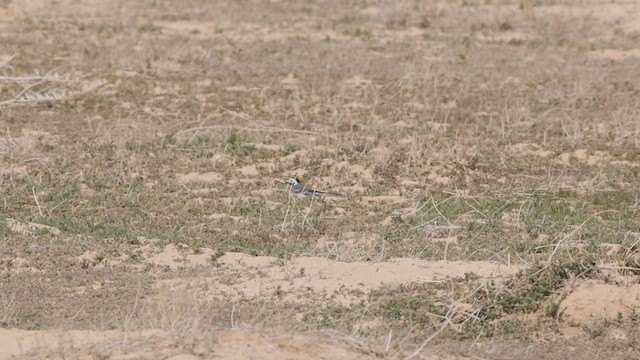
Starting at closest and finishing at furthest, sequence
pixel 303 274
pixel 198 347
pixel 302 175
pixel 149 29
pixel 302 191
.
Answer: pixel 198 347
pixel 303 274
pixel 302 191
pixel 302 175
pixel 149 29

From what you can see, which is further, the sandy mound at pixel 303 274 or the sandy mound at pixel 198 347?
the sandy mound at pixel 303 274

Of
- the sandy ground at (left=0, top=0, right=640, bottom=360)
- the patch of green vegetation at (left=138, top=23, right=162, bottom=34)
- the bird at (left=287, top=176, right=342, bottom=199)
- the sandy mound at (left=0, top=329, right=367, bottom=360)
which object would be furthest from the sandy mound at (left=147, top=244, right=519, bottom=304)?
the patch of green vegetation at (left=138, top=23, right=162, bottom=34)

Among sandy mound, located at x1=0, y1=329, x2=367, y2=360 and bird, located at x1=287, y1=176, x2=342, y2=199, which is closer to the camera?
sandy mound, located at x1=0, y1=329, x2=367, y2=360

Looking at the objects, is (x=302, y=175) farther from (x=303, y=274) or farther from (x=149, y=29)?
(x=149, y=29)

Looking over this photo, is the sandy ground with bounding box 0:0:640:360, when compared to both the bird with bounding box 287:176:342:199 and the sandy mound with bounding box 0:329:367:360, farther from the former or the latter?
the bird with bounding box 287:176:342:199

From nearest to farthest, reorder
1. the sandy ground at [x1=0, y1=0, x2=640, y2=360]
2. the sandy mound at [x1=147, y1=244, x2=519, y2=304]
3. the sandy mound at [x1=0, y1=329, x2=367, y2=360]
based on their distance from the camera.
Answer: the sandy mound at [x1=0, y1=329, x2=367, y2=360], the sandy ground at [x1=0, y1=0, x2=640, y2=360], the sandy mound at [x1=147, y1=244, x2=519, y2=304]

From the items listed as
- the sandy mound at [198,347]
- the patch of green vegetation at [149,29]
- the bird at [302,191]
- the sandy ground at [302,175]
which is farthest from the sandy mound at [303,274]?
the patch of green vegetation at [149,29]

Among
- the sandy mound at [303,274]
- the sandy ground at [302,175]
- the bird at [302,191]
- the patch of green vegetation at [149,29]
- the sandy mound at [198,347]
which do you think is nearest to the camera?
the sandy mound at [198,347]

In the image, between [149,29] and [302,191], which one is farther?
[149,29]

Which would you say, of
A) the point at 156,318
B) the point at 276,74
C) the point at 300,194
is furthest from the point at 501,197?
the point at 276,74

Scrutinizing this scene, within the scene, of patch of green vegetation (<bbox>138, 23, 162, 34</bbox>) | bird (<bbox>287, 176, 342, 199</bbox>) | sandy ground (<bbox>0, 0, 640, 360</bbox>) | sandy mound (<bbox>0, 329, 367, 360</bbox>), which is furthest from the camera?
patch of green vegetation (<bbox>138, 23, 162, 34</bbox>)

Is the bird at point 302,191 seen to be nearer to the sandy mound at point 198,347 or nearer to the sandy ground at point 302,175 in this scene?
the sandy ground at point 302,175

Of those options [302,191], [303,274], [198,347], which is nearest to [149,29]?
[302,191]

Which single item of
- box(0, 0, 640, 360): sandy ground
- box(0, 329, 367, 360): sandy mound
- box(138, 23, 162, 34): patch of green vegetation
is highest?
box(0, 329, 367, 360): sandy mound
